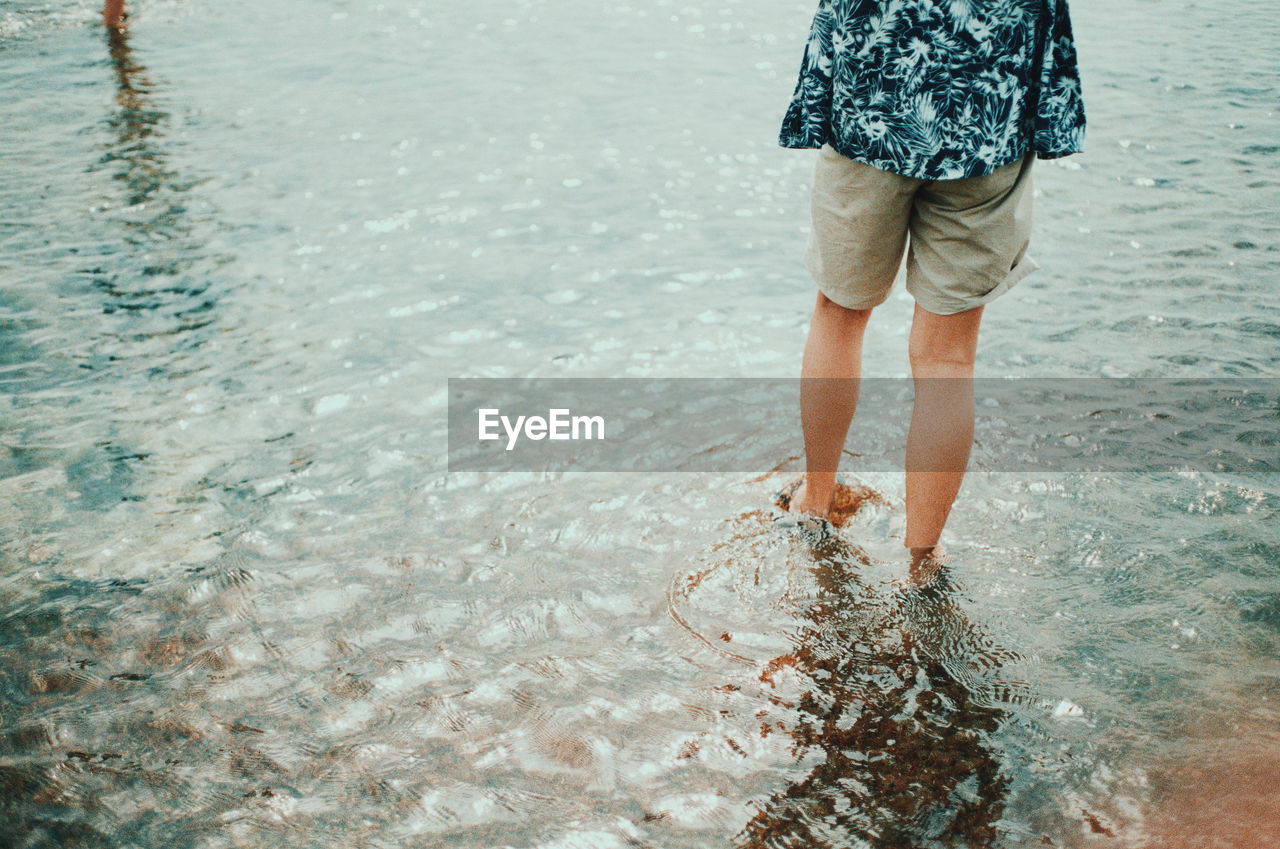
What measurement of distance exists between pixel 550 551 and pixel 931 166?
1267mm

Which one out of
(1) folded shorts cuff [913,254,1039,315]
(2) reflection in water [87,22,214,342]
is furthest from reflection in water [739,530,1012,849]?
(2) reflection in water [87,22,214,342]

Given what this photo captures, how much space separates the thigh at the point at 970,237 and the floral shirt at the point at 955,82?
2.6 inches

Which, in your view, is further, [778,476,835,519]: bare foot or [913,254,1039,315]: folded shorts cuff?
[778,476,835,519]: bare foot

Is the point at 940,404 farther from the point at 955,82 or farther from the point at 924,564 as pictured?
the point at 955,82

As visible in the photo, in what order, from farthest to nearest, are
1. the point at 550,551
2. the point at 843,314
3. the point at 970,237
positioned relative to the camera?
the point at 550,551, the point at 843,314, the point at 970,237

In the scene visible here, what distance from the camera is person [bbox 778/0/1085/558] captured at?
66.6 inches

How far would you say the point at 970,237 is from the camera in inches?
71.9

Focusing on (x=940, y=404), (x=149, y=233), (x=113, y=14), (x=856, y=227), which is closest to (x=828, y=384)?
(x=940, y=404)

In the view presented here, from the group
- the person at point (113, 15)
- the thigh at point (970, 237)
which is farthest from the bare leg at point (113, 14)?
the thigh at point (970, 237)

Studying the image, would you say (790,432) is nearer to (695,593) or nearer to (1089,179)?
(695,593)

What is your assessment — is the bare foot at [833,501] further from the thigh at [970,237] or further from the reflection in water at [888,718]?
the thigh at [970,237]

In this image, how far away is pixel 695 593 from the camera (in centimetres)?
214

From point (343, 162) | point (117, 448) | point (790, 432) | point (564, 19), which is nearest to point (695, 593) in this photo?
point (790, 432)

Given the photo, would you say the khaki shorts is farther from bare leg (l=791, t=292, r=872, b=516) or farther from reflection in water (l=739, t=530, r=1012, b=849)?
reflection in water (l=739, t=530, r=1012, b=849)
